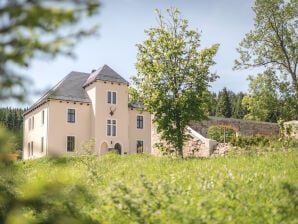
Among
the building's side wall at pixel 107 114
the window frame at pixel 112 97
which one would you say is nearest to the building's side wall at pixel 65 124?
the building's side wall at pixel 107 114

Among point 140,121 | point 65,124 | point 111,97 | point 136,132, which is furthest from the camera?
point 140,121

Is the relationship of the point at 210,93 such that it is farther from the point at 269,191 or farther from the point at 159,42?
the point at 269,191

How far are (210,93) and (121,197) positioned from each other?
11.6m

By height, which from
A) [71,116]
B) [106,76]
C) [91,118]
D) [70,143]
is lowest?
[70,143]

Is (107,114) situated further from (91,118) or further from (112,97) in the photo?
(112,97)

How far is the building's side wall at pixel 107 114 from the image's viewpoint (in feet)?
106

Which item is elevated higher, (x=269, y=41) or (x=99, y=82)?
(x=269, y=41)

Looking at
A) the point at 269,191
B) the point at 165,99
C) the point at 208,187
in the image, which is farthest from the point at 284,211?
the point at 165,99

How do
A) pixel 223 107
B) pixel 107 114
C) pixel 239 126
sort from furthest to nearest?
pixel 223 107 → pixel 107 114 → pixel 239 126

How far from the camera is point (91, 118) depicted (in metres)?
33.0

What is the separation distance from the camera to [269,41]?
2797 cm

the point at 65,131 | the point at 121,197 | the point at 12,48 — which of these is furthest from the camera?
the point at 65,131

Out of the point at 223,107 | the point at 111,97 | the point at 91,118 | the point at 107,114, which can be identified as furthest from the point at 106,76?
the point at 223,107

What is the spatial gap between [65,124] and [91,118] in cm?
252
